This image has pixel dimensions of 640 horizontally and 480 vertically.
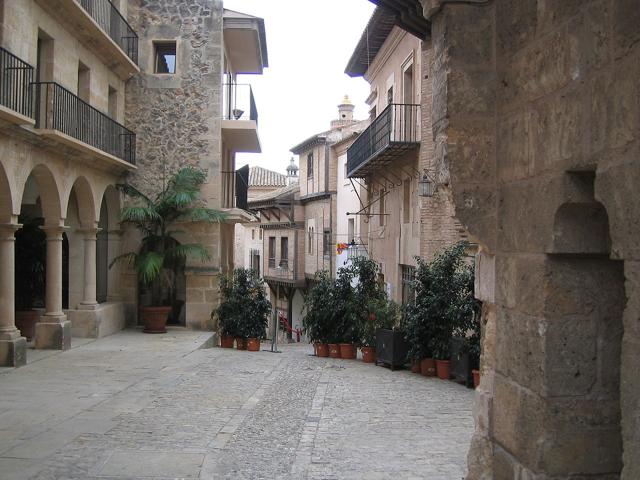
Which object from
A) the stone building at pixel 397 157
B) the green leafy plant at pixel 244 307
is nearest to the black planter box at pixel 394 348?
the stone building at pixel 397 157

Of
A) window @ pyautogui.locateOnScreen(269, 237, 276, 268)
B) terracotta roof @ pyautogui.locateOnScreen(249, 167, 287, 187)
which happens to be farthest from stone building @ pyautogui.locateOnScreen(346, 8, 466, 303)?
terracotta roof @ pyautogui.locateOnScreen(249, 167, 287, 187)

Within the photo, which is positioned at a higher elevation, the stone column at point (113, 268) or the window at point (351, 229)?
the window at point (351, 229)

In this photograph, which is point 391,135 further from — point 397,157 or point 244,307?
point 244,307

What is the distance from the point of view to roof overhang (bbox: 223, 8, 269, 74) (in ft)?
63.6

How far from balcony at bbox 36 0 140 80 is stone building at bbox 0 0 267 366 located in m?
0.05

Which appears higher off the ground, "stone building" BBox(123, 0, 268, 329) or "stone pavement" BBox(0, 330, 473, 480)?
"stone building" BBox(123, 0, 268, 329)

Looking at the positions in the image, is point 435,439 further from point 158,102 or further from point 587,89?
point 158,102

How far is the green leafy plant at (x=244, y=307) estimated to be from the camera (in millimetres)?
16922

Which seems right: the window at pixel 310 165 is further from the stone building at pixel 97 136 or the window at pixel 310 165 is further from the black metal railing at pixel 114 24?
the black metal railing at pixel 114 24

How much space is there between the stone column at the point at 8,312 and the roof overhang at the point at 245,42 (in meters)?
9.77

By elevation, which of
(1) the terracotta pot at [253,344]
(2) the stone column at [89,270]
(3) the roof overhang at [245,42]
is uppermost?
(3) the roof overhang at [245,42]

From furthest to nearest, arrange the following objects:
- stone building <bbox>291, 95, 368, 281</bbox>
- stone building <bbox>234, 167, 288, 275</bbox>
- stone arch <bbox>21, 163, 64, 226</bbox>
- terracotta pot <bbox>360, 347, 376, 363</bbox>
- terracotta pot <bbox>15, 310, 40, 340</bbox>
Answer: stone building <bbox>234, 167, 288, 275</bbox> → stone building <bbox>291, 95, 368, 281</bbox> → terracotta pot <bbox>15, 310, 40, 340</bbox> → terracotta pot <bbox>360, 347, 376, 363</bbox> → stone arch <bbox>21, 163, 64, 226</bbox>

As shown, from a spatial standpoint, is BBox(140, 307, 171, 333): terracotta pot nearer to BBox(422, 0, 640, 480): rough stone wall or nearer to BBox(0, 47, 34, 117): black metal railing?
BBox(0, 47, 34, 117): black metal railing

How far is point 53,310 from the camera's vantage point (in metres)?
14.1
